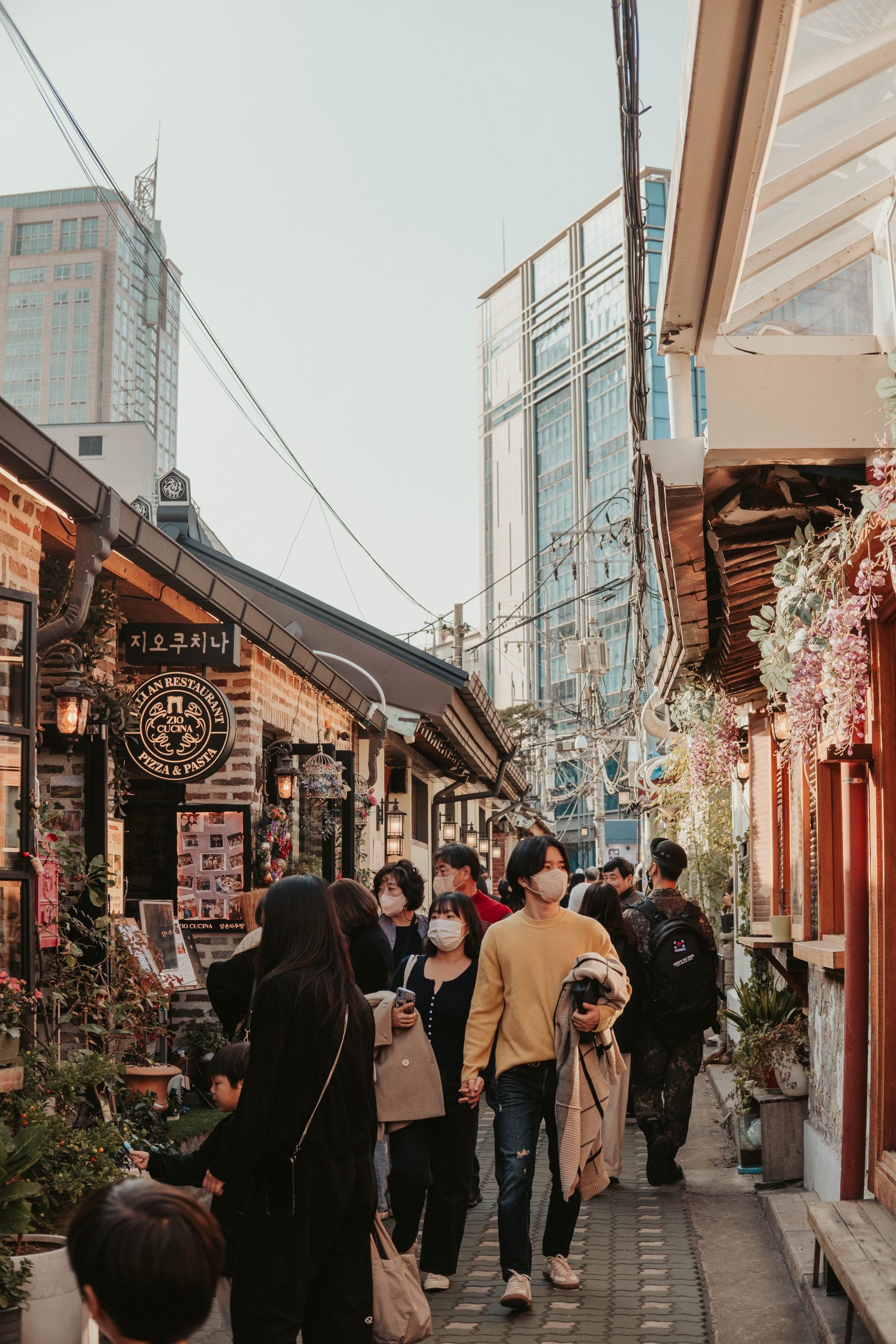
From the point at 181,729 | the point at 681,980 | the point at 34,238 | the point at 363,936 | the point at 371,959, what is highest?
the point at 34,238

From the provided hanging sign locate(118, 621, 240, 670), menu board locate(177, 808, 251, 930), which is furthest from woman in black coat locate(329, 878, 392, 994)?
menu board locate(177, 808, 251, 930)

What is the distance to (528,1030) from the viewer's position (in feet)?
A: 18.9

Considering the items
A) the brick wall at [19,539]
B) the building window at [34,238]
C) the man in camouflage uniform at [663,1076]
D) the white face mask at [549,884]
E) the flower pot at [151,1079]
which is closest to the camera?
the white face mask at [549,884]

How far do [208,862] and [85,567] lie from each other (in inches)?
150

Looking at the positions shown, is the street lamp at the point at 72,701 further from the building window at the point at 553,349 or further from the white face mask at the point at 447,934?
the building window at the point at 553,349

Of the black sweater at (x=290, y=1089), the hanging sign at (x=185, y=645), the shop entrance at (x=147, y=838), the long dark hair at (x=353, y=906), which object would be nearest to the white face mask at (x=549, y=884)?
the long dark hair at (x=353, y=906)

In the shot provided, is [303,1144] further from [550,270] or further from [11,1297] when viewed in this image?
[550,270]

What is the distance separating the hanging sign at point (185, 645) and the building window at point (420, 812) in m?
10.5

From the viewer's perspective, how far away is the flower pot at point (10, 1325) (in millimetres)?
4449

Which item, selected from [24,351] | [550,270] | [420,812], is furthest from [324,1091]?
[24,351]

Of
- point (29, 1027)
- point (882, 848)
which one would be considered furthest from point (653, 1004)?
point (29, 1027)

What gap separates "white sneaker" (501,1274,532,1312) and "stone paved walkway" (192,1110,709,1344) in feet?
0.14

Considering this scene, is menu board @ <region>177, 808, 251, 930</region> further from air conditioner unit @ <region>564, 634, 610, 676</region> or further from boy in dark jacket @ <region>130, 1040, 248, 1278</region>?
air conditioner unit @ <region>564, 634, 610, 676</region>

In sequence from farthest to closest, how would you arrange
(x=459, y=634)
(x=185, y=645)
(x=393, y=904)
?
1. (x=459, y=634)
2. (x=185, y=645)
3. (x=393, y=904)
